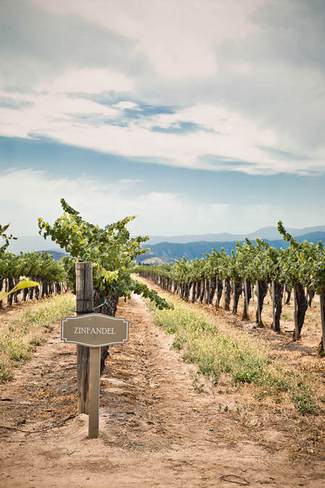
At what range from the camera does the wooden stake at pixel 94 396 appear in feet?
22.0

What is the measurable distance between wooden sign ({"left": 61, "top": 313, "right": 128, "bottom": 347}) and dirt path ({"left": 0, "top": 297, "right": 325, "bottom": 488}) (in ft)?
5.07

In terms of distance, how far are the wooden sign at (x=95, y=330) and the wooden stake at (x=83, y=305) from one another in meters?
0.75

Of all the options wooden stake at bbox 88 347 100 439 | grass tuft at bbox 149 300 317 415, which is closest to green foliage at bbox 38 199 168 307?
grass tuft at bbox 149 300 317 415

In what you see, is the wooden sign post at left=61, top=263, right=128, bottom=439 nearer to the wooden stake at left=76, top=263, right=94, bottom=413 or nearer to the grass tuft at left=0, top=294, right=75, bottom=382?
the wooden stake at left=76, top=263, right=94, bottom=413

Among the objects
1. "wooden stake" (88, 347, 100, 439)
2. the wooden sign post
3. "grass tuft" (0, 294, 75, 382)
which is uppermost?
the wooden sign post

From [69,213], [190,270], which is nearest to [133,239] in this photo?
[69,213]

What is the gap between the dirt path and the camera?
217 inches

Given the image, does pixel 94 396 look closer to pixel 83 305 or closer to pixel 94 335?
pixel 94 335

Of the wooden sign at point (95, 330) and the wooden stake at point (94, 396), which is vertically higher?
the wooden sign at point (95, 330)

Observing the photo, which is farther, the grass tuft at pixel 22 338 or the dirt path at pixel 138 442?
the grass tuft at pixel 22 338

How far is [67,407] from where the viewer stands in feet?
27.7

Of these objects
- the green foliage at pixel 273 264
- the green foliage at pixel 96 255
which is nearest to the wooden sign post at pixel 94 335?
the green foliage at pixel 96 255

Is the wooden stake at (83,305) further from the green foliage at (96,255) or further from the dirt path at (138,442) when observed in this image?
the green foliage at (96,255)

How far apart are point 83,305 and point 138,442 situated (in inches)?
95.8
